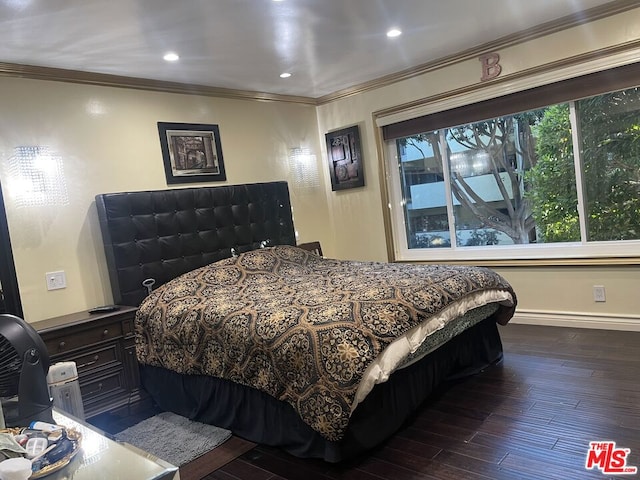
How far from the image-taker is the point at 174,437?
8.79ft

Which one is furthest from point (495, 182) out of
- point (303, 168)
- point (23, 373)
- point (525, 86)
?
point (23, 373)

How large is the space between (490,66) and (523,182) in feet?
3.38

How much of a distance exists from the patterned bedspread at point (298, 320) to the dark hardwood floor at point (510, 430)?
35 cm

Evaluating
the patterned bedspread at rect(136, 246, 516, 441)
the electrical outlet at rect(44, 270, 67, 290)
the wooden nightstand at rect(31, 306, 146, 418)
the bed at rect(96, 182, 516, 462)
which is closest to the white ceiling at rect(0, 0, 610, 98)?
the bed at rect(96, 182, 516, 462)

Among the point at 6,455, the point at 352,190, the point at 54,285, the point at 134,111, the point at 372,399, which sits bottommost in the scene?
the point at 372,399

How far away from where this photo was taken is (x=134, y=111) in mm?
3729

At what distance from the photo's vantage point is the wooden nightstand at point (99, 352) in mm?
2869

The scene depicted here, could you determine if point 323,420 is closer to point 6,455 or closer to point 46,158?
point 6,455

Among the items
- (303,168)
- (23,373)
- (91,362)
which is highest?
(303,168)

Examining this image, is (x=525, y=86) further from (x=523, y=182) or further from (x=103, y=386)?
(x=103, y=386)

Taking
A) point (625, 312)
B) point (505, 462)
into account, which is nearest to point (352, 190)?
point (625, 312)

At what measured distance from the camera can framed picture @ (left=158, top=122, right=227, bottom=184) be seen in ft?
12.8

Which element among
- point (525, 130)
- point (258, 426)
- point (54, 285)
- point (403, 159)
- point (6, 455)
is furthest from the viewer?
point (403, 159)

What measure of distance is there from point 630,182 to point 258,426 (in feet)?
10.6
